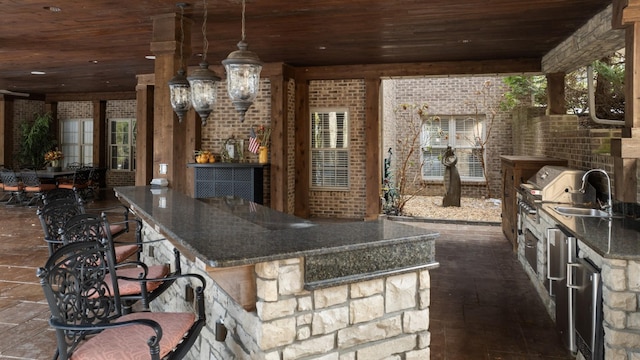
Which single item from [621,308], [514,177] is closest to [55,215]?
[621,308]

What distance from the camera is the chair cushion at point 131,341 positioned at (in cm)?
171

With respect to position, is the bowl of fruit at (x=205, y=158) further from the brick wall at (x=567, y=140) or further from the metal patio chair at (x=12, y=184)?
the brick wall at (x=567, y=140)

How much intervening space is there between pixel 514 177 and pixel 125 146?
12.8m

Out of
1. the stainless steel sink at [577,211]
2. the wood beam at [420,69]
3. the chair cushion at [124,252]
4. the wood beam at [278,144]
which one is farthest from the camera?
the wood beam at [278,144]

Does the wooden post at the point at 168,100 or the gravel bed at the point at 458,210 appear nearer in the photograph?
the wooden post at the point at 168,100

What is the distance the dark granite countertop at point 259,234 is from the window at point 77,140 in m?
13.7

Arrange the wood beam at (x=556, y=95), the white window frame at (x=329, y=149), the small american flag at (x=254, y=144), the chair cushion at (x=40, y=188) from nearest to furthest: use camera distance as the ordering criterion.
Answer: the wood beam at (x=556, y=95)
the small american flag at (x=254, y=144)
the white window frame at (x=329, y=149)
the chair cushion at (x=40, y=188)

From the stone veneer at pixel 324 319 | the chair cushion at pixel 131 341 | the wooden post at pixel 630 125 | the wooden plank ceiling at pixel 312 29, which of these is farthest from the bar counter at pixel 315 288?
the wooden plank ceiling at pixel 312 29

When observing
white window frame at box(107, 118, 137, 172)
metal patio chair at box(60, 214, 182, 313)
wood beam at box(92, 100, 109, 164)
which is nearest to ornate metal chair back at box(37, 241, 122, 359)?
metal patio chair at box(60, 214, 182, 313)

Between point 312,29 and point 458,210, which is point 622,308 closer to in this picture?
point 312,29

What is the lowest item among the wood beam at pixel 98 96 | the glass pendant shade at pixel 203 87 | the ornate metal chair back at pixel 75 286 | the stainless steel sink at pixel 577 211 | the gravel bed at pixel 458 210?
the gravel bed at pixel 458 210

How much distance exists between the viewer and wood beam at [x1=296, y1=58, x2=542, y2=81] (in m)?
7.70

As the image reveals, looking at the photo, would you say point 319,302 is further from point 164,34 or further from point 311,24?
point 311,24

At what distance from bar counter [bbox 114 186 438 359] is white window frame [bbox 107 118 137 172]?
43.8ft
